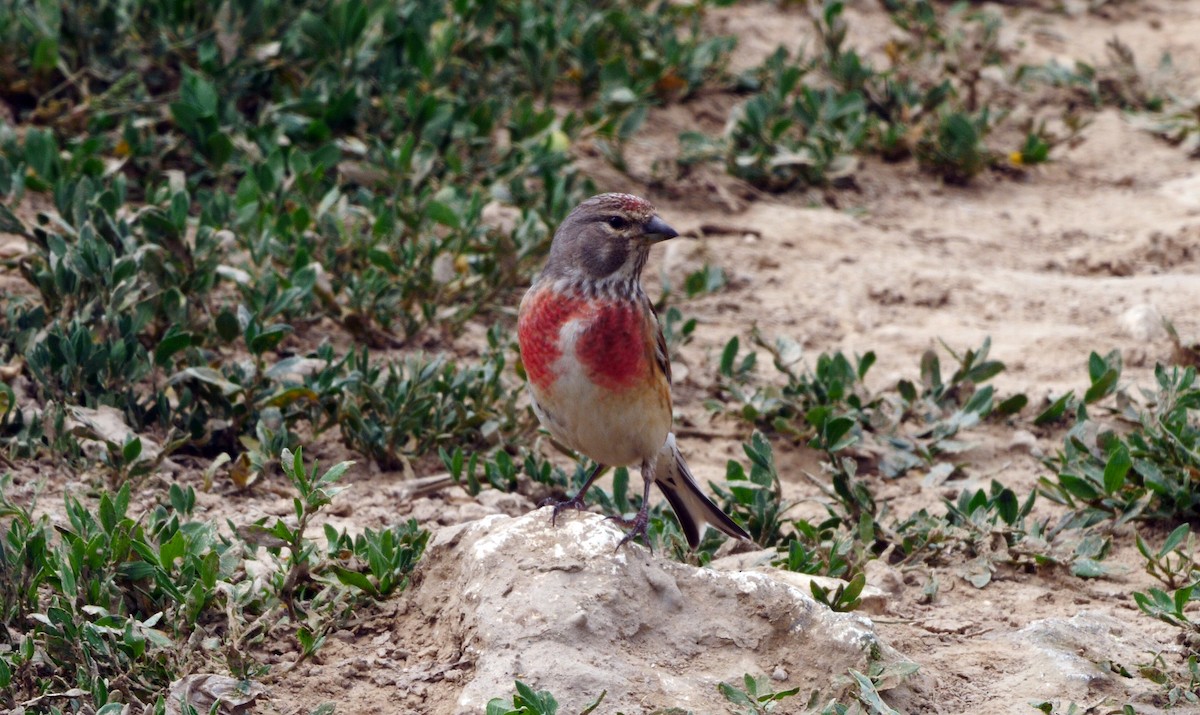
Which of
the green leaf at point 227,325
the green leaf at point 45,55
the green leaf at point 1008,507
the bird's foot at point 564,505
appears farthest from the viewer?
the green leaf at point 45,55

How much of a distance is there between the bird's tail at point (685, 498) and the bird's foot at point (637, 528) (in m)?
0.31

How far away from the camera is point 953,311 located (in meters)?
6.57

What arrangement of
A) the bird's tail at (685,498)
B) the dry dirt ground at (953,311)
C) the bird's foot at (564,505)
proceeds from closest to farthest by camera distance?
1. the dry dirt ground at (953,311)
2. the bird's foot at (564,505)
3. the bird's tail at (685,498)

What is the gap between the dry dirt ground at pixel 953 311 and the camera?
3.89 meters

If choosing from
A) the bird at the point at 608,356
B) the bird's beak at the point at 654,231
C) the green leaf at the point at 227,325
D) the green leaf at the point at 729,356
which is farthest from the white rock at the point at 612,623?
the green leaf at the point at 729,356

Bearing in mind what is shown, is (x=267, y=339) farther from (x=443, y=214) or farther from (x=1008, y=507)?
(x=1008, y=507)

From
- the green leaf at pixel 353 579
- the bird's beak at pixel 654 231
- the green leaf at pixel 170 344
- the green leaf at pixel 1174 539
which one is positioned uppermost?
the bird's beak at pixel 654 231

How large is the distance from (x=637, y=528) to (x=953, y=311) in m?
3.01

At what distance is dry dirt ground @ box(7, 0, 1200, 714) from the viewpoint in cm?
389

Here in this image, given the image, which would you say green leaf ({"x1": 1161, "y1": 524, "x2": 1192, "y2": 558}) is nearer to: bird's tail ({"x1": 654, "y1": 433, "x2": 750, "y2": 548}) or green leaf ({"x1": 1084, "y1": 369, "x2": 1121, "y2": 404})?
green leaf ({"x1": 1084, "y1": 369, "x2": 1121, "y2": 404})

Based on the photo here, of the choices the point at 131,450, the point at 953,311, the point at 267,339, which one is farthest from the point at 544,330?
the point at 953,311

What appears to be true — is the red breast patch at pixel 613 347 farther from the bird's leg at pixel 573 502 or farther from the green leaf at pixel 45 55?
the green leaf at pixel 45 55

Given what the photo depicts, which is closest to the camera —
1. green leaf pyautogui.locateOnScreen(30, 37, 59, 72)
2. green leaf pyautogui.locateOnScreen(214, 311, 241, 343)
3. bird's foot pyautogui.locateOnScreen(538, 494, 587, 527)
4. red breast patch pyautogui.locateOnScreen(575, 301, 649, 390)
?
bird's foot pyautogui.locateOnScreen(538, 494, 587, 527)

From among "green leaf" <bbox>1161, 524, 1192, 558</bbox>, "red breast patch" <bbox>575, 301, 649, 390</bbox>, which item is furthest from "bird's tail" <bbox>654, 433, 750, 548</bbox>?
"green leaf" <bbox>1161, 524, 1192, 558</bbox>
